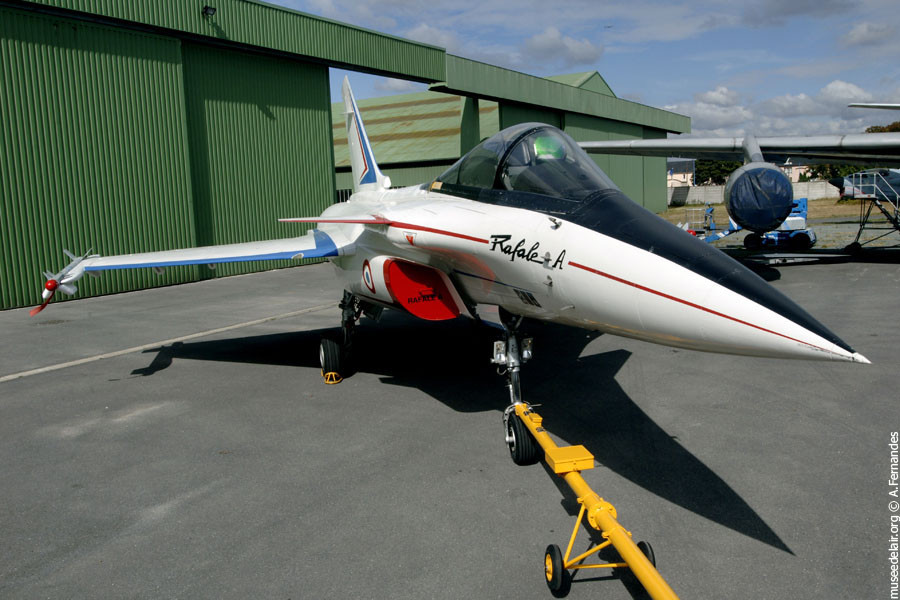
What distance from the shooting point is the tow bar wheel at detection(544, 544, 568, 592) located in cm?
325

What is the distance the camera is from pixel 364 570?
355 cm

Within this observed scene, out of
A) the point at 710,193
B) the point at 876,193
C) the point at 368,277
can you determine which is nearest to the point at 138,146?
the point at 368,277

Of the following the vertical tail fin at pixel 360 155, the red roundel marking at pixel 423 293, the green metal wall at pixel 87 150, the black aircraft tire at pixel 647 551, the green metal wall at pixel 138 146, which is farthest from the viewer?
the green metal wall at pixel 138 146

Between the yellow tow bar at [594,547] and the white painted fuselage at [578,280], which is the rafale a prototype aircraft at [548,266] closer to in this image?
the white painted fuselage at [578,280]

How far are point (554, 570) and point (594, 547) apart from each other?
265mm

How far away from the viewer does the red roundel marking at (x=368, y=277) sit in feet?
21.5

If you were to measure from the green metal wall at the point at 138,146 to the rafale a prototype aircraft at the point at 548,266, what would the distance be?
8.43m

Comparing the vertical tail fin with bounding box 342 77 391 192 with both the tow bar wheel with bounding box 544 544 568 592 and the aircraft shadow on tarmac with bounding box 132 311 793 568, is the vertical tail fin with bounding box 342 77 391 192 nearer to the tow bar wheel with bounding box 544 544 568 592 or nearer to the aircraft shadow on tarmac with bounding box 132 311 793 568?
the aircraft shadow on tarmac with bounding box 132 311 793 568

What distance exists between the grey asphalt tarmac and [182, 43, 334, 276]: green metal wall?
10086 mm

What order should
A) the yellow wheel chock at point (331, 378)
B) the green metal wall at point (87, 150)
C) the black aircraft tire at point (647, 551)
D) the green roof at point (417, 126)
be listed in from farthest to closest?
the green roof at point (417, 126), the green metal wall at point (87, 150), the yellow wheel chock at point (331, 378), the black aircraft tire at point (647, 551)

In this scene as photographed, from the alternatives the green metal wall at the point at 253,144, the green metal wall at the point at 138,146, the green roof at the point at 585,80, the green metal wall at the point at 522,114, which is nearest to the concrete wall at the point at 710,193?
the green roof at the point at 585,80

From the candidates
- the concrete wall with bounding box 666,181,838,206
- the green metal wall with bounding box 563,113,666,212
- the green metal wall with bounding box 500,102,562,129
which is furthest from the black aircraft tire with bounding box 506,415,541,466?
the concrete wall with bounding box 666,181,838,206

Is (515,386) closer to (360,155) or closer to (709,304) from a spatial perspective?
(709,304)

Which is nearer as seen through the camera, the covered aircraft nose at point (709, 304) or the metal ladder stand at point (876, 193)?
the covered aircraft nose at point (709, 304)
